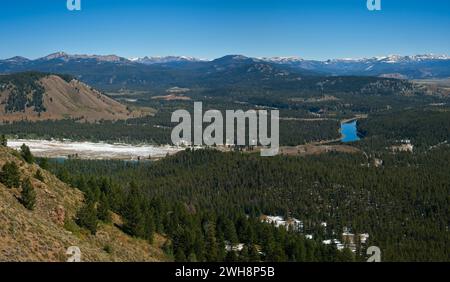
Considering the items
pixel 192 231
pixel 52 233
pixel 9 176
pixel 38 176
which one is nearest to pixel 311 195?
pixel 192 231

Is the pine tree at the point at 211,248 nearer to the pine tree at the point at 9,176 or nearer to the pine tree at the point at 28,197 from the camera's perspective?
the pine tree at the point at 28,197

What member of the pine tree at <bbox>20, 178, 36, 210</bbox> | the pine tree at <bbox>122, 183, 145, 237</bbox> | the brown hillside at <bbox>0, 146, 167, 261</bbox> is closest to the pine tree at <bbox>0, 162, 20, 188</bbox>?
the brown hillside at <bbox>0, 146, 167, 261</bbox>

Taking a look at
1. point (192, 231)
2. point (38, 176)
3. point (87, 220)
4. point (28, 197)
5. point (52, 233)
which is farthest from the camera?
point (192, 231)

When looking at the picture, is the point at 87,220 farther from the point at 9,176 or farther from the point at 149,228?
the point at 149,228

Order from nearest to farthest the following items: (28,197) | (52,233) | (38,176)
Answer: (52,233) < (28,197) < (38,176)

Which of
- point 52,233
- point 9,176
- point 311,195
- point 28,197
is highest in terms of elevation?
point 9,176
